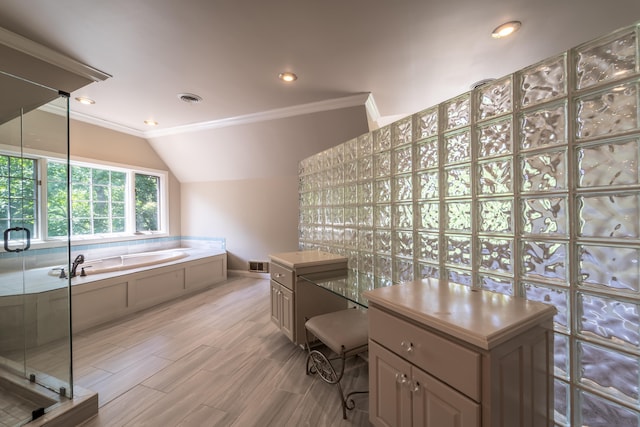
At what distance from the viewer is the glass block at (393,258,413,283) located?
161 cm

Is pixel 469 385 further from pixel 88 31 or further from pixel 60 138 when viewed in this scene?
pixel 60 138

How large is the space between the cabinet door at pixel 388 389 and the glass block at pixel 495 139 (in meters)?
1.06

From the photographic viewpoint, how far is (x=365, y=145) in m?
2.02

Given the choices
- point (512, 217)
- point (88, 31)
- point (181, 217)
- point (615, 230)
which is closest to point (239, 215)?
point (181, 217)

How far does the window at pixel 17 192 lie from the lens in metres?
1.92

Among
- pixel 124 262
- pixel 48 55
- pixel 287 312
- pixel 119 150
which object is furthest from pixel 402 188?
pixel 119 150

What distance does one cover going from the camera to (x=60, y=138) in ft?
6.52

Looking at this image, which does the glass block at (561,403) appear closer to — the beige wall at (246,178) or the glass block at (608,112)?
the glass block at (608,112)

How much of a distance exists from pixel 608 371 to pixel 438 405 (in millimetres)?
624

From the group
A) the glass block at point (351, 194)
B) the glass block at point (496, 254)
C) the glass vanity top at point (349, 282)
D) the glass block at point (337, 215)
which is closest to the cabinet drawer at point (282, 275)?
the glass vanity top at point (349, 282)

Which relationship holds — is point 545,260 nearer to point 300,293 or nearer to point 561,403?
point 561,403

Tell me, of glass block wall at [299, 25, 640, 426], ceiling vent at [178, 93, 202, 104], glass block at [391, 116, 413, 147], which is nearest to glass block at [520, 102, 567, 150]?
glass block wall at [299, 25, 640, 426]

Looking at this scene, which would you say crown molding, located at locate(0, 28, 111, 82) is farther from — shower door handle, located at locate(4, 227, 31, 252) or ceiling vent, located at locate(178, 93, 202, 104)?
shower door handle, located at locate(4, 227, 31, 252)

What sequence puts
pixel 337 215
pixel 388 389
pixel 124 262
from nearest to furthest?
pixel 388 389 → pixel 337 215 → pixel 124 262
